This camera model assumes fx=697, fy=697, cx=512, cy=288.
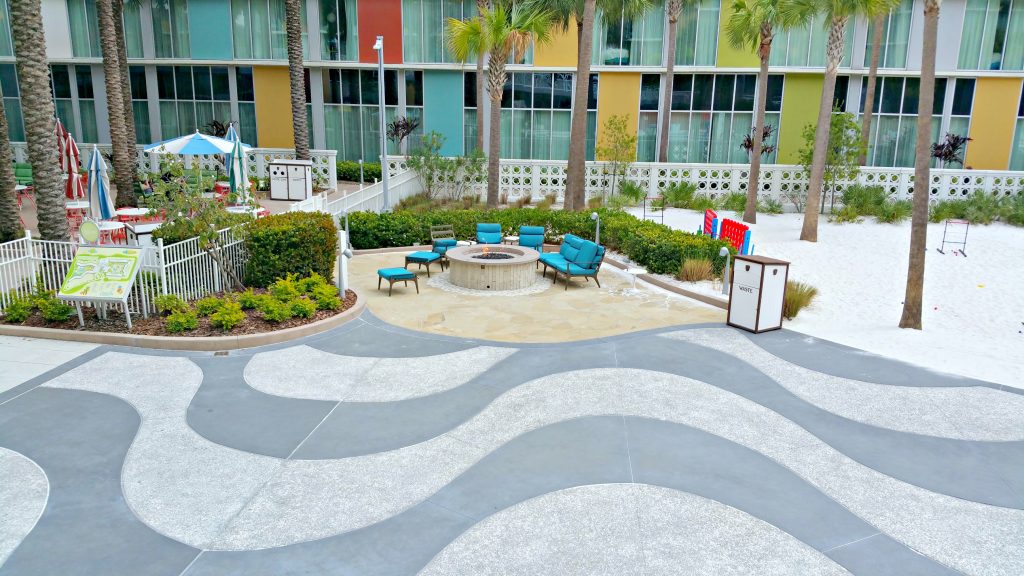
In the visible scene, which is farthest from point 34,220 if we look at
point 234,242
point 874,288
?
point 874,288

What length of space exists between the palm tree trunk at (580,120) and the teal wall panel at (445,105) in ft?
35.4

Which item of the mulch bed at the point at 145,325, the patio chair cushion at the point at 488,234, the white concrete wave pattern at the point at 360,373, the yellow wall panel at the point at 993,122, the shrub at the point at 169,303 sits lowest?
the white concrete wave pattern at the point at 360,373

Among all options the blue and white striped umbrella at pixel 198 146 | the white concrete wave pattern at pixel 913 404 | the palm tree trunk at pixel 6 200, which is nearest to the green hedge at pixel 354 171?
the blue and white striped umbrella at pixel 198 146

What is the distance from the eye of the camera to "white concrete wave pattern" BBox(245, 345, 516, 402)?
9.15 meters

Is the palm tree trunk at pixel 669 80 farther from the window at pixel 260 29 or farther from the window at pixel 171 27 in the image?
the window at pixel 171 27

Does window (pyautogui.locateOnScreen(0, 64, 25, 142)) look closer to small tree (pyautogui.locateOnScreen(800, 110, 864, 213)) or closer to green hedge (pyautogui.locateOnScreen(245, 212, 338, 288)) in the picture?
green hedge (pyautogui.locateOnScreen(245, 212, 338, 288))

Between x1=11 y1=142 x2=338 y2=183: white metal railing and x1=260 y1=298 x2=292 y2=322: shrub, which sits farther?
x1=11 y1=142 x2=338 y2=183: white metal railing

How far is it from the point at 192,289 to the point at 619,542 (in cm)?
954

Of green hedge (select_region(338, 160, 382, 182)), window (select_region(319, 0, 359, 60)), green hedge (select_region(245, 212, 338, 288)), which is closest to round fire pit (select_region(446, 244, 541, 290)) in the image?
green hedge (select_region(245, 212, 338, 288))

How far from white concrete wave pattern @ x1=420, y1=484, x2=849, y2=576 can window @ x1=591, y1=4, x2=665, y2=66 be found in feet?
89.4

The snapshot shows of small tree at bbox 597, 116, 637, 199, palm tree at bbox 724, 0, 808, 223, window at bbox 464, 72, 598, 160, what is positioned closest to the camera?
palm tree at bbox 724, 0, 808, 223

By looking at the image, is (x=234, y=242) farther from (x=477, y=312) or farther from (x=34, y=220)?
(x=34, y=220)

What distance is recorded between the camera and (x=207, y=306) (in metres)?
11.5

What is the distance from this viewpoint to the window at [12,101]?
3231cm
